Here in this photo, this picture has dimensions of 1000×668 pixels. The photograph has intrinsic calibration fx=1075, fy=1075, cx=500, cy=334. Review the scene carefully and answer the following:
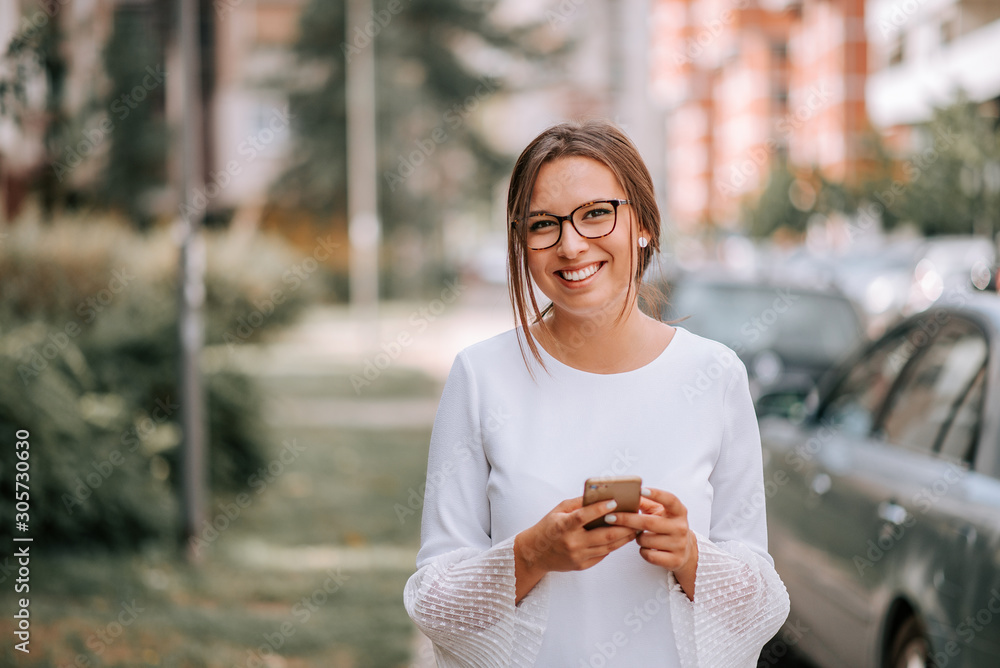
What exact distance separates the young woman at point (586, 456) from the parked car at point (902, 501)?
1275 mm

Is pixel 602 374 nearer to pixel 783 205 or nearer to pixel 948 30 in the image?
pixel 783 205

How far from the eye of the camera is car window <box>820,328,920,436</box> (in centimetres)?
434

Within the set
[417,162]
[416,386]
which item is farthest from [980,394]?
[417,162]

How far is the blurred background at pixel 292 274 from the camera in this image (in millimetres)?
5629

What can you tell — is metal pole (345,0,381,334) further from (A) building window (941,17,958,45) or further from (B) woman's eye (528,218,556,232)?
(B) woman's eye (528,218,556,232)

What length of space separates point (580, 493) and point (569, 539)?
18 centimetres

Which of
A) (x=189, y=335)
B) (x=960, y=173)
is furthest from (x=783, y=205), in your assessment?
(x=189, y=335)

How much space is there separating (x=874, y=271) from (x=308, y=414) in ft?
29.9

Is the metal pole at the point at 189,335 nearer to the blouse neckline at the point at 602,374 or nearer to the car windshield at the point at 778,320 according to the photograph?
the car windshield at the point at 778,320

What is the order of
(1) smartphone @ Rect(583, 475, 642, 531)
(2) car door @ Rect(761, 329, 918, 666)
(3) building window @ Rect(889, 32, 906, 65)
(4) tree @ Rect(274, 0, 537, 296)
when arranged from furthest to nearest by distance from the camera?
1. (3) building window @ Rect(889, 32, 906, 65)
2. (4) tree @ Rect(274, 0, 537, 296)
3. (2) car door @ Rect(761, 329, 918, 666)
4. (1) smartphone @ Rect(583, 475, 642, 531)

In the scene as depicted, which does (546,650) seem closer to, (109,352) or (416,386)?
(109,352)

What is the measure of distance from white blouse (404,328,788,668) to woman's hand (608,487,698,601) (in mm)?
101

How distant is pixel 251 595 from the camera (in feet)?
19.4

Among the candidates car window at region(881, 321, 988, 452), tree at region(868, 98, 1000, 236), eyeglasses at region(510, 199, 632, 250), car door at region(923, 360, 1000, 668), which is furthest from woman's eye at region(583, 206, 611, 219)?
tree at region(868, 98, 1000, 236)
